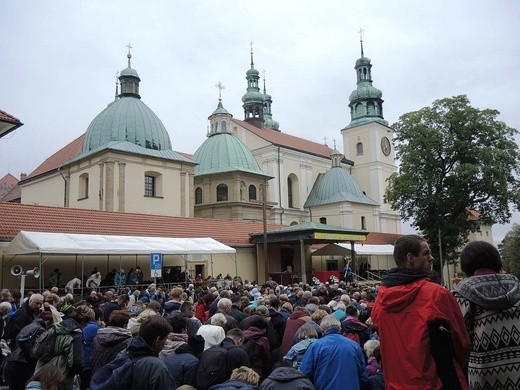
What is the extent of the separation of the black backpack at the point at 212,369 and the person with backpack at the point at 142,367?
96cm

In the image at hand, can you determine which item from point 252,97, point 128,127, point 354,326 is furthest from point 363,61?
point 354,326

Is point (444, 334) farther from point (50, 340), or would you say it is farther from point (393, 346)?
point (50, 340)

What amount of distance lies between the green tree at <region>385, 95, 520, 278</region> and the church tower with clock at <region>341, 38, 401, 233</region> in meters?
21.7

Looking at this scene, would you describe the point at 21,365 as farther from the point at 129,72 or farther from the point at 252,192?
the point at 252,192

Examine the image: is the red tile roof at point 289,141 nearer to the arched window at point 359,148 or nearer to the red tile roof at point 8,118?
the arched window at point 359,148

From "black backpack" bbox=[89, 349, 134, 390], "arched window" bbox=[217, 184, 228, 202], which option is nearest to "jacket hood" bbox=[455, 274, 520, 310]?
"black backpack" bbox=[89, 349, 134, 390]

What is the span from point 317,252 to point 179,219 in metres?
9.10

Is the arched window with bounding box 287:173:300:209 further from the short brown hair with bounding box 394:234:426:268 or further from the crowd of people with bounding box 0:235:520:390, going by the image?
the short brown hair with bounding box 394:234:426:268

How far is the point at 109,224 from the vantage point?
23047 mm

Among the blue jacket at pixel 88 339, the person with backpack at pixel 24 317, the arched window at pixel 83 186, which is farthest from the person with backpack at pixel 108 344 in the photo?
the arched window at pixel 83 186

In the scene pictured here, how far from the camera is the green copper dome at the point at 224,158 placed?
43469 mm

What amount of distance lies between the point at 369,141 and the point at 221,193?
24.3 meters

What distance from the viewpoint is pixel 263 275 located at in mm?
27656

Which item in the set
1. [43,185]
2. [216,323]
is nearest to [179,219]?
[43,185]
